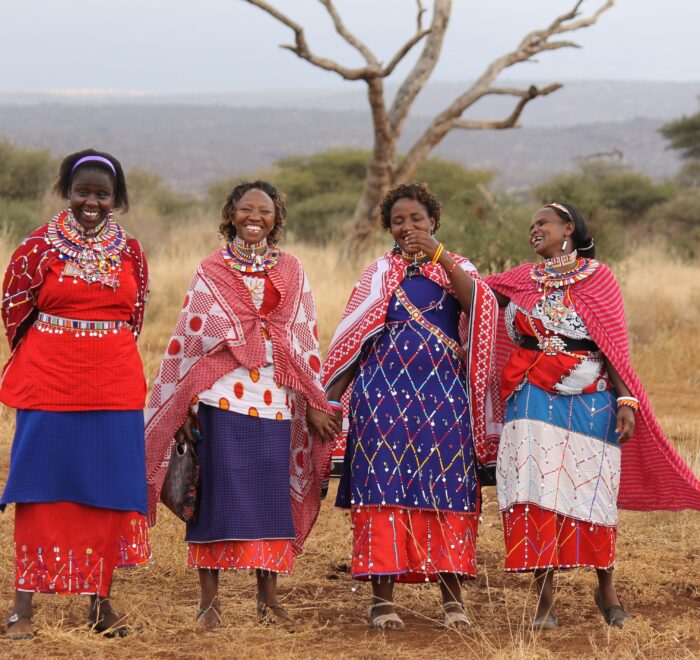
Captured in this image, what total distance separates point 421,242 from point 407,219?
19 cm

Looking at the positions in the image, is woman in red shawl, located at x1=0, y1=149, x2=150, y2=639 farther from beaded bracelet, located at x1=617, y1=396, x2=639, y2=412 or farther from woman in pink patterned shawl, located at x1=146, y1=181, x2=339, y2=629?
beaded bracelet, located at x1=617, y1=396, x2=639, y2=412

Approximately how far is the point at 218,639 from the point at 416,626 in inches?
35.6

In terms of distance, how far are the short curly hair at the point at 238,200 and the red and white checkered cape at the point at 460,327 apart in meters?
0.46

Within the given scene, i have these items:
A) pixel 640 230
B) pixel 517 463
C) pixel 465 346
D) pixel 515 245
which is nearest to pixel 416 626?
pixel 517 463

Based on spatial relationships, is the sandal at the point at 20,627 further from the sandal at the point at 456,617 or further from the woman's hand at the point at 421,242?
the woman's hand at the point at 421,242

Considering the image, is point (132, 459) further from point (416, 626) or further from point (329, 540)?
point (329, 540)

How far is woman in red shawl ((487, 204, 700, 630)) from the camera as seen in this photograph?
5.43 m

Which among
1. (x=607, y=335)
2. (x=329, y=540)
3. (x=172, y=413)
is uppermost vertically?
(x=607, y=335)

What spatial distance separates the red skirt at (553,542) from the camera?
540 centimetres

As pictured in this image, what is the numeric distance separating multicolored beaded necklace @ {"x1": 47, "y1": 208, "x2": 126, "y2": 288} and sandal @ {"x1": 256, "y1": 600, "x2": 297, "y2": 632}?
151 cm

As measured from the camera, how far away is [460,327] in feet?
18.4

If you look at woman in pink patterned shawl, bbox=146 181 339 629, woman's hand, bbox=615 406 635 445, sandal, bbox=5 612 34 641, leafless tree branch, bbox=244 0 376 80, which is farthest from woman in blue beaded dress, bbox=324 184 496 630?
leafless tree branch, bbox=244 0 376 80

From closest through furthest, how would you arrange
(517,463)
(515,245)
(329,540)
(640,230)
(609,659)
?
(609,659), (517,463), (329,540), (515,245), (640,230)

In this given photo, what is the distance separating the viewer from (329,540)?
7062mm
